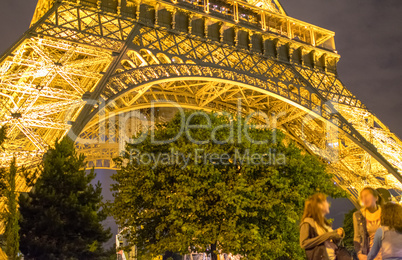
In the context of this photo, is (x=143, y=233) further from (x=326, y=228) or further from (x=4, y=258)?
(x=326, y=228)

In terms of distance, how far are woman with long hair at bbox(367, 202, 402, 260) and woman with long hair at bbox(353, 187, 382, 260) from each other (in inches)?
40.3

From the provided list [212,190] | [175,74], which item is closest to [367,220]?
[212,190]

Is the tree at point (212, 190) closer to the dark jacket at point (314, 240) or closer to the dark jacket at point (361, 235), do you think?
the dark jacket at point (361, 235)

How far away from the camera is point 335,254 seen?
5152 mm

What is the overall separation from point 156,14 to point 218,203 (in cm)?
1114

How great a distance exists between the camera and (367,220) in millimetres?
5809

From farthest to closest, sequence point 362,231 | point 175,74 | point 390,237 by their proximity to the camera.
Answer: point 175,74 → point 362,231 → point 390,237

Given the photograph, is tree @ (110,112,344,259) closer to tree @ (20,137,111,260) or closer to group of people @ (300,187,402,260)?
tree @ (20,137,111,260)

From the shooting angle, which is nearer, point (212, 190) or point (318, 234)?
point (318, 234)

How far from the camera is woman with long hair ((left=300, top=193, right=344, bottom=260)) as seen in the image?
5.02 m

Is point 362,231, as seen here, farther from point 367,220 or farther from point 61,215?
point 61,215

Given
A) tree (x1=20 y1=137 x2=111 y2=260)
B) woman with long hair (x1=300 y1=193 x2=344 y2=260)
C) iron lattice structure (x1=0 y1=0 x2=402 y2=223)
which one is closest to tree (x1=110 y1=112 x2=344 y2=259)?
tree (x1=20 y1=137 x2=111 y2=260)

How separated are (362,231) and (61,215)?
926cm

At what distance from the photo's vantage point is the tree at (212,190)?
44.6ft
